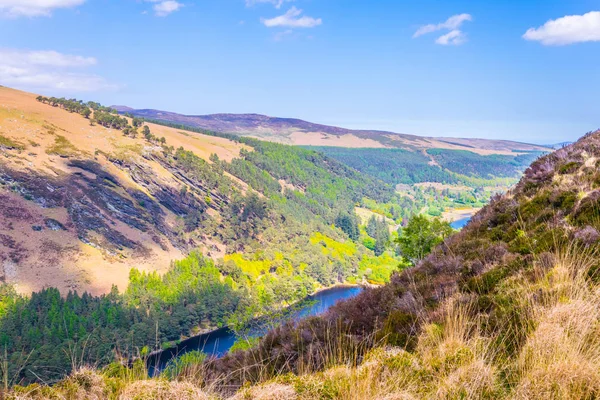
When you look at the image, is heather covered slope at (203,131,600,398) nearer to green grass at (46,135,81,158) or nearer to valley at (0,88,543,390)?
valley at (0,88,543,390)

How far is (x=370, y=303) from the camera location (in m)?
8.14

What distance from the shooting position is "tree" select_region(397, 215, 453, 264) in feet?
91.4

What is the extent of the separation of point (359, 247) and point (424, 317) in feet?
475

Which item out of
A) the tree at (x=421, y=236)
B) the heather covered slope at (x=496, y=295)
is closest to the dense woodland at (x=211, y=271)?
the tree at (x=421, y=236)

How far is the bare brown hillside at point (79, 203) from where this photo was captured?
79.3 m

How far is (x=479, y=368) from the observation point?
11.2ft

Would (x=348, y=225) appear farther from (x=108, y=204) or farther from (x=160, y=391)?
(x=160, y=391)

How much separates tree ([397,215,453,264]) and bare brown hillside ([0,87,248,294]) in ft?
234

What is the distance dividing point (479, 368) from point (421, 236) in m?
26.1

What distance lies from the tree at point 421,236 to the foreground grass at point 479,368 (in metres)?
23.4

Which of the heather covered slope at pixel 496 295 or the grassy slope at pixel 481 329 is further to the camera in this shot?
the heather covered slope at pixel 496 295

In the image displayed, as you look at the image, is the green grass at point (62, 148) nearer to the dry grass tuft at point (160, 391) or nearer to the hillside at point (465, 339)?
the hillside at point (465, 339)

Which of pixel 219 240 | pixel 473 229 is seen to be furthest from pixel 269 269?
pixel 473 229

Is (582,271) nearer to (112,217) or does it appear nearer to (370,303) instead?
(370,303)
